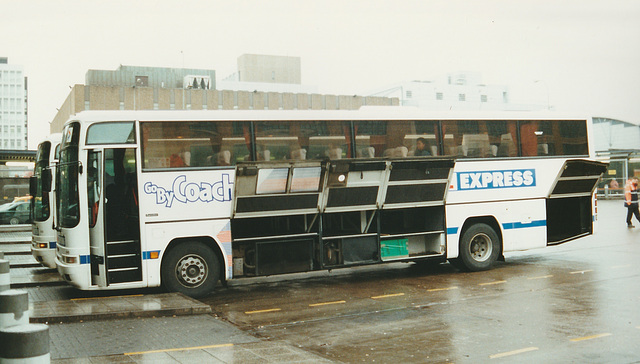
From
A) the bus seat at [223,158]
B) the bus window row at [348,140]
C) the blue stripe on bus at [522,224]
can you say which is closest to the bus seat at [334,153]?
the bus window row at [348,140]

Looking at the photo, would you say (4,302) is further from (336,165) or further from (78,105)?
(78,105)

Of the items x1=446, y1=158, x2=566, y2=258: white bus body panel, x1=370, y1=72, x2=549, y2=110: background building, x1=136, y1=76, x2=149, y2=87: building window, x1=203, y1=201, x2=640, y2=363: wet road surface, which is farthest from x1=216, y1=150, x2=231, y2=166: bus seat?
x1=370, y1=72, x2=549, y2=110: background building

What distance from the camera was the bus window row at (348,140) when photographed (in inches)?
462

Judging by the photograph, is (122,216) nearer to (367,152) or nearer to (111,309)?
(111,309)

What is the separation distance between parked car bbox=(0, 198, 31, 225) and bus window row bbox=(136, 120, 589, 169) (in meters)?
20.6

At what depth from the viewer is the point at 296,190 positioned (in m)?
12.2

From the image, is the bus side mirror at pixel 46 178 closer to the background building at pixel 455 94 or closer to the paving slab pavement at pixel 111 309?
the paving slab pavement at pixel 111 309

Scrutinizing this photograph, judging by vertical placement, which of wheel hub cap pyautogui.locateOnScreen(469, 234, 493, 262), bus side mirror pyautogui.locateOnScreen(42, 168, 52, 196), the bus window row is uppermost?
the bus window row

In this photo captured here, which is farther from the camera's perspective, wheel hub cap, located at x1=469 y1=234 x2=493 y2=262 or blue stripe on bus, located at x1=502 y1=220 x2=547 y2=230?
blue stripe on bus, located at x1=502 y1=220 x2=547 y2=230

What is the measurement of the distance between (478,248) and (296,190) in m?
4.95

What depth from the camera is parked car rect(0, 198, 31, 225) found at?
29.4m

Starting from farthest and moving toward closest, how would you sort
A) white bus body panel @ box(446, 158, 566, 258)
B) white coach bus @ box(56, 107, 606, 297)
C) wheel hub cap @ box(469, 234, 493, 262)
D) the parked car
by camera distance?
the parked car, wheel hub cap @ box(469, 234, 493, 262), white bus body panel @ box(446, 158, 566, 258), white coach bus @ box(56, 107, 606, 297)

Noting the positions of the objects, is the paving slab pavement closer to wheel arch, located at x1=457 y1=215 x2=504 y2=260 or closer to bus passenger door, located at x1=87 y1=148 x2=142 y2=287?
bus passenger door, located at x1=87 y1=148 x2=142 y2=287

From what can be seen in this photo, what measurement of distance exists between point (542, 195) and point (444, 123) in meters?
3.20
